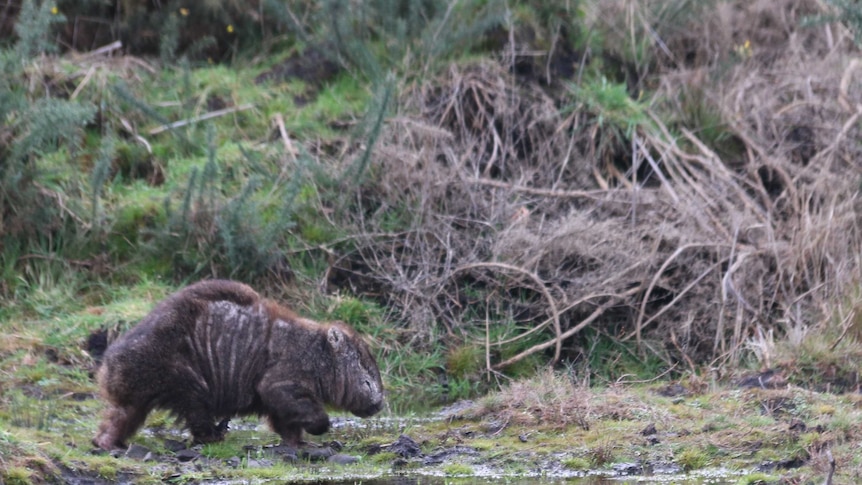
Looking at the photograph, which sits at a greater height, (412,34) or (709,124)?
(412,34)

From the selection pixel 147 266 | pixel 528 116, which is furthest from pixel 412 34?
pixel 147 266

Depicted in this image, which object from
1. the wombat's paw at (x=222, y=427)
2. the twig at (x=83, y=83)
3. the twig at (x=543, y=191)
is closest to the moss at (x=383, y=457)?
the wombat's paw at (x=222, y=427)

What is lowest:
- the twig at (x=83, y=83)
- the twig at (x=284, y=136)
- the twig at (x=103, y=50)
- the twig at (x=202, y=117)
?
the twig at (x=284, y=136)

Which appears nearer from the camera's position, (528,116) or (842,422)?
(842,422)

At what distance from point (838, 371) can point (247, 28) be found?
26.5ft

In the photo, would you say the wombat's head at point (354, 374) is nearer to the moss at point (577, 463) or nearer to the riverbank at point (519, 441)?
the riverbank at point (519, 441)

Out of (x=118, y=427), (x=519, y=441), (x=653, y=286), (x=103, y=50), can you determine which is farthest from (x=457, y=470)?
(x=103, y=50)

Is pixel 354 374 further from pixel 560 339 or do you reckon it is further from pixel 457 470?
pixel 560 339

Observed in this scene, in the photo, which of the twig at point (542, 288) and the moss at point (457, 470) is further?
the twig at point (542, 288)

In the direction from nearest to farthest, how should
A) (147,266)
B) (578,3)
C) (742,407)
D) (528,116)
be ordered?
(742,407), (147,266), (528,116), (578,3)

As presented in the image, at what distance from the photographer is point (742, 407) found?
7.71 metres

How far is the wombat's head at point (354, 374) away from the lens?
779 cm

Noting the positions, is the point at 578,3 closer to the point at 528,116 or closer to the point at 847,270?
the point at 528,116

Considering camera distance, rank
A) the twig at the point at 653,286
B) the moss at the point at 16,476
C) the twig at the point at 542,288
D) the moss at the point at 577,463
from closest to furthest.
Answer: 1. the moss at the point at 16,476
2. the moss at the point at 577,463
3. the twig at the point at 542,288
4. the twig at the point at 653,286
